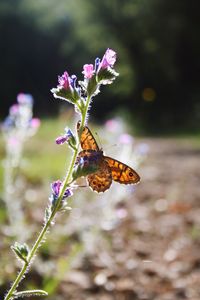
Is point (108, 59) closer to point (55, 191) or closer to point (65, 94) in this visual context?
point (65, 94)

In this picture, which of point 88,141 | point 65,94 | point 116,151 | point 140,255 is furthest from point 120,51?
point 65,94

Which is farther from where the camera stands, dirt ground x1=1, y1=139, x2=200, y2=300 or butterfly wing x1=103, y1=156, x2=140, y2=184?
dirt ground x1=1, y1=139, x2=200, y2=300

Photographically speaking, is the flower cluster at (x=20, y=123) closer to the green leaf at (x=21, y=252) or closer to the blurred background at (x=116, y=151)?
the blurred background at (x=116, y=151)

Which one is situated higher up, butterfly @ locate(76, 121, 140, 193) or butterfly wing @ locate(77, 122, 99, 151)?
butterfly wing @ locate(77, 122, 99, 151)

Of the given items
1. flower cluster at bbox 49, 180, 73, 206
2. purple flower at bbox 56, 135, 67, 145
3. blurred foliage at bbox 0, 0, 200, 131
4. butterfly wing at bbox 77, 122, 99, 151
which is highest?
blurred foliage at bbox 0, 0, 200, 131

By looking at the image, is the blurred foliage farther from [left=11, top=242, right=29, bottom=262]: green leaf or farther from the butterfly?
[left=11, top=242, right=29, bottom=262]: green leaf

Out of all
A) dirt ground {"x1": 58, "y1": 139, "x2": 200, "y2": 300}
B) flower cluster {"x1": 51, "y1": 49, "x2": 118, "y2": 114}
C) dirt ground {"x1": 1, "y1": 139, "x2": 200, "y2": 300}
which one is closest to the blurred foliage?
dirt ground {"x1": 58, "y1": 139, "x2": 200, "y2": 300}

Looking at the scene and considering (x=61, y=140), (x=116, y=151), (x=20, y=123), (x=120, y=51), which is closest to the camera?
(x=61, y=140)
